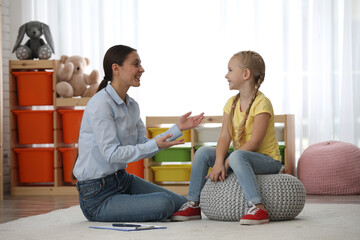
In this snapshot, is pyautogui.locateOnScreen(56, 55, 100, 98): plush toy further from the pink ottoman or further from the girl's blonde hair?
the girl's blonde hair

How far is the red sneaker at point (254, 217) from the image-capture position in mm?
2189

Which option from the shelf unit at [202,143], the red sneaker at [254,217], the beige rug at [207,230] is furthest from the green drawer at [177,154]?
the red sneaker at [254,217]

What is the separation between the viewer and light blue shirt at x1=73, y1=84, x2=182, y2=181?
7.52ft

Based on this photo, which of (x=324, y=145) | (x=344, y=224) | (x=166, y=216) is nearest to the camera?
(x=344, y=224)

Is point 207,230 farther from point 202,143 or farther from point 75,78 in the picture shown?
point 75,78

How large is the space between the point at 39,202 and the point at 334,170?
6.51ft

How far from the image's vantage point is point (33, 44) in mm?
4215

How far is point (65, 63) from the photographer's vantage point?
13.9ft

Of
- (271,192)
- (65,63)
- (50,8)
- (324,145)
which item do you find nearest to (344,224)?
(271,192)

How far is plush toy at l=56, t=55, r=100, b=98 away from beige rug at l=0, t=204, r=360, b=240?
1665 millimetres

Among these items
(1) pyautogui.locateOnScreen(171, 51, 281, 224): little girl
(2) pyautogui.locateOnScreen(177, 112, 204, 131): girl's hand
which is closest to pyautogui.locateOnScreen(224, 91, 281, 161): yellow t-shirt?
(1) pyautogui.locateOnScreen(171, 51, 281, 224): little girl

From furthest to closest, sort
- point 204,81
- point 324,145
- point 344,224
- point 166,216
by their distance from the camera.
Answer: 1. point 204,81
2. point 324,145
3. point 166,216
4. point 344,224

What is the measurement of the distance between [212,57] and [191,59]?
172 mm

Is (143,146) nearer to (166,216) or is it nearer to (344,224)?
(166,216)
